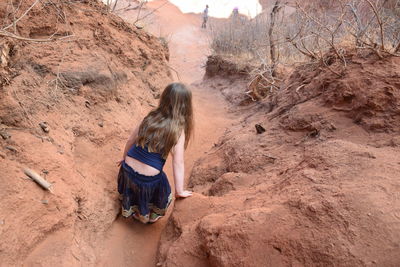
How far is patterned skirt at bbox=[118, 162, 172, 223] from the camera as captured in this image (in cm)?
221

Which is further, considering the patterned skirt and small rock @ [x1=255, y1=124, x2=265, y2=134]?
small rock @ [x1=255, y1=124, x2=265, y2=134]

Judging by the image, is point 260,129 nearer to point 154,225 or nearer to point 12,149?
point 154,225

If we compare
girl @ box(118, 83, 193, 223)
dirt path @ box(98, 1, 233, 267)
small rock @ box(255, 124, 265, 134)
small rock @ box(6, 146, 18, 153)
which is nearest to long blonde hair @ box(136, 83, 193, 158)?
girl @ box(118, 83, 193, 223)

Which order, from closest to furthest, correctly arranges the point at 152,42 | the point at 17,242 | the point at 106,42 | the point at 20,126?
the point at 17,242, the point at 20,126, the point at 106,42, the point at 152,42

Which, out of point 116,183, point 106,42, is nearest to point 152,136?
point 116,183

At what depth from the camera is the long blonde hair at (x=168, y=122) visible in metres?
2.16

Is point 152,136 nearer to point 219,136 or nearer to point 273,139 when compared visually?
point 273,139

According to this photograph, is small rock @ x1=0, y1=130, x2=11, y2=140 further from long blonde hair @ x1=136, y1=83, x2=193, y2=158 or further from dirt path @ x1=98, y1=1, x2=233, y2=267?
dirt path @ x1=98, y1=1, x2=233, y2=267

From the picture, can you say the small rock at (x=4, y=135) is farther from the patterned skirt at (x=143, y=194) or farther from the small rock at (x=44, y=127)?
the patterned skirt at (x=143, y=194)

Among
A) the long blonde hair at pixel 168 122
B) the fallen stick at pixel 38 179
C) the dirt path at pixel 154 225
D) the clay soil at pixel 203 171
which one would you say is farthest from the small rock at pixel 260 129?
the fallen stick at pixel 38 179

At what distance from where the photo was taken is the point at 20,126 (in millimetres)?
Result: 2074

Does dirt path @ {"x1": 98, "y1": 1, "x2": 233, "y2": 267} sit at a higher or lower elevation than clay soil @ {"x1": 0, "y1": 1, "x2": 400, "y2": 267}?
lower

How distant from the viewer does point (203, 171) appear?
318 cm

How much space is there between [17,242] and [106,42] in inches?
118
